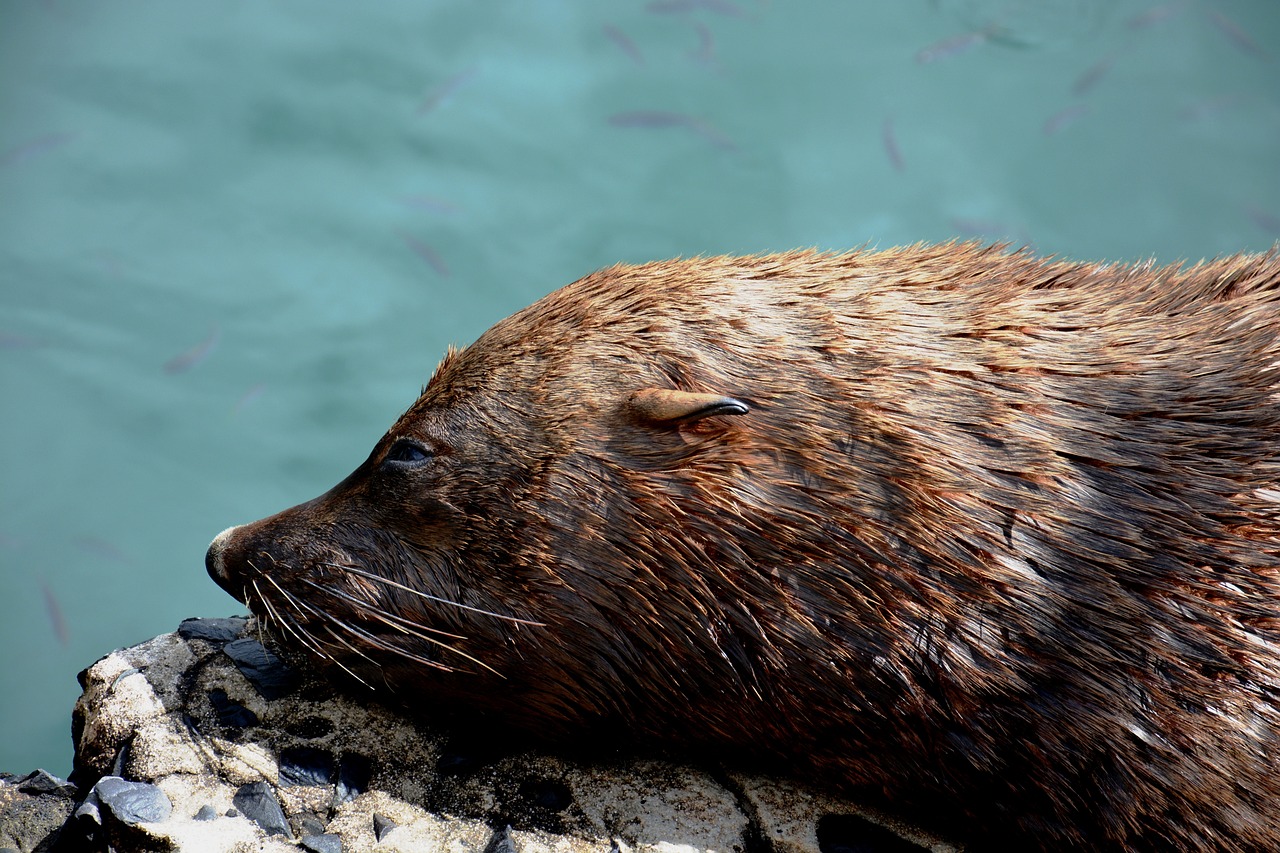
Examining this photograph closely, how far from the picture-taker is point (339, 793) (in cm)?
292

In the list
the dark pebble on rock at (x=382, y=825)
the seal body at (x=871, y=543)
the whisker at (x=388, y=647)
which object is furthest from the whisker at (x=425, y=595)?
the dark pebble on rock at (x=382, y=825)

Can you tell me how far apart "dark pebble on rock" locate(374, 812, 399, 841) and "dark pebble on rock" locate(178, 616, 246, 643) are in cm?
97

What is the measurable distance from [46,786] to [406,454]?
4.87 feet

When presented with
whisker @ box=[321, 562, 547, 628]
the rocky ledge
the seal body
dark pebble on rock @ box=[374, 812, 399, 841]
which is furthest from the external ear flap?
dark pebble on rock @ box=[374, 812, 399, 841]

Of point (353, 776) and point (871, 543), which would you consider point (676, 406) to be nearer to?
point (871, 543)

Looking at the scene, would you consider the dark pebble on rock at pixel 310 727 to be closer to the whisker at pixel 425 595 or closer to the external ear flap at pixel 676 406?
the whisker at pixel 425 595

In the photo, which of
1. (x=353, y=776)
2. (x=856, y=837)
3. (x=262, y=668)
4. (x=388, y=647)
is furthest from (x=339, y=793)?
(x=856, y=837)

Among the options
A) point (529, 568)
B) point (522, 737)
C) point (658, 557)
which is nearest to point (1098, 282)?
point (658, 557)

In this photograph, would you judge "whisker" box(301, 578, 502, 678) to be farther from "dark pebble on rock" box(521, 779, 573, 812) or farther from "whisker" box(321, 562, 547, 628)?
"dark pebble on rock" box(521, 779, 573, 812)

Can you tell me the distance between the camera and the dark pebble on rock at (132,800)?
2766 mm

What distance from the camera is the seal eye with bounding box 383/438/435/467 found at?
306 centimetres

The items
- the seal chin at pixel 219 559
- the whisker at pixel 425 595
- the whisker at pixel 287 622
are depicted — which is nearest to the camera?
the whisker at pixel 425 595

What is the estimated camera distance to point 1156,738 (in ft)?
8.20

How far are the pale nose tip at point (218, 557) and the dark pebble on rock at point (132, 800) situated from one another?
2.00 ft
